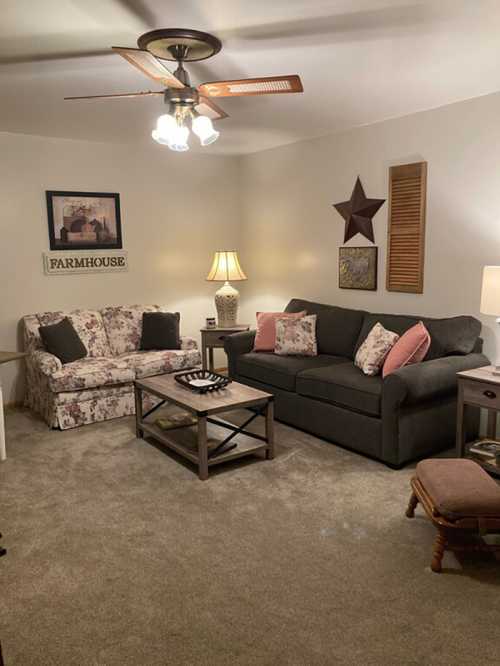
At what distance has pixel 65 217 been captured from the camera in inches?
203

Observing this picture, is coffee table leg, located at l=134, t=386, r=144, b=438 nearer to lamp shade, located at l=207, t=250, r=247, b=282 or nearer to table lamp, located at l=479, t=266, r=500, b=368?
lamp shade, located at l=207, t=250, r=247, b=282

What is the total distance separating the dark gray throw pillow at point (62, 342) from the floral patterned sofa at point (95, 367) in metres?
0.07

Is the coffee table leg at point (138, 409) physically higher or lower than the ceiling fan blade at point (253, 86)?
lower

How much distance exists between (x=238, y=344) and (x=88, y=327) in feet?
4.70

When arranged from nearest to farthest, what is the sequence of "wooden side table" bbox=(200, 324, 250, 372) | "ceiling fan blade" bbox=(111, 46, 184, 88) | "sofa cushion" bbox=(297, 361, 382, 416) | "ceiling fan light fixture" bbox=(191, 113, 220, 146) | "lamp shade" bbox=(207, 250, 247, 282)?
1. "ceiling fan blade" bbox=(111, 46, 184, 88)
2. "ceiling fan light fixture" bbox=(191, 113, 220, 146)
3. "sofa cushion" bbox=(297, 361, 382, 416)
4. "wooden side table" bbox=(200, 324, 250, 372)
5. "lamp shade" bbox=(207, 250, 247, 282)

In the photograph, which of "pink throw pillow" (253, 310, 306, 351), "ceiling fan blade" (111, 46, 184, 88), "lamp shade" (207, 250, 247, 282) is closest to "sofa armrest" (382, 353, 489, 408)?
"pink throw pillow" (253, 310, 306, 351)

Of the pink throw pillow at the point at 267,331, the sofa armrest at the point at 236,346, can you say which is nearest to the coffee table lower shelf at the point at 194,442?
the sofa armrest at the point at 236,346

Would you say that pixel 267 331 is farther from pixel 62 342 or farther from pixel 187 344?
pixel 62 342

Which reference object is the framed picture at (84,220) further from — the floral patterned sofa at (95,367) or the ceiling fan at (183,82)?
the ceiling fan at (183,82)

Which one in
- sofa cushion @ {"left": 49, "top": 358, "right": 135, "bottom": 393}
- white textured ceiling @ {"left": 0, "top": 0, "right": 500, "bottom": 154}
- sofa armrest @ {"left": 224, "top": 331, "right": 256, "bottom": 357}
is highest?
white textured ceiling @ {"left": 0, "top": 0, "right": 500, "bottom": 154}

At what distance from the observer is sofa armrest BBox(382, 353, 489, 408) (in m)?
3.35

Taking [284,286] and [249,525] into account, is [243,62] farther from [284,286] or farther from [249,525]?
[284,286]

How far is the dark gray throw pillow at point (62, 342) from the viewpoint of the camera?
4.62 meters

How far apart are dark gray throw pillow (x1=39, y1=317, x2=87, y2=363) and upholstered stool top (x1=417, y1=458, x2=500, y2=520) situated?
3.16 meters
